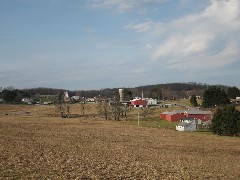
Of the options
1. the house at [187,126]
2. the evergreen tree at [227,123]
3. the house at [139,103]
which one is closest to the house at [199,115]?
the house at [187,126]

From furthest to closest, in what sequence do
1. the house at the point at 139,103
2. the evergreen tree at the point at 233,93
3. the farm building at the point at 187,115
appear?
the evergreen tree at the point at 233,93, the house at the point at 139,103, the farm building at the point at 187,115

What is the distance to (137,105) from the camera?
145750mm

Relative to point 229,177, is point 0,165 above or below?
above

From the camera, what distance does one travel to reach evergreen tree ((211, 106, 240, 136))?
67688 millimetres

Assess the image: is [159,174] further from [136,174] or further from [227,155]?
[227,155]

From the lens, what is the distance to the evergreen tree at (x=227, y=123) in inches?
2665

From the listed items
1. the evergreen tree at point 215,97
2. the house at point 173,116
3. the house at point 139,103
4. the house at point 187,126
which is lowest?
the house at point 187,126

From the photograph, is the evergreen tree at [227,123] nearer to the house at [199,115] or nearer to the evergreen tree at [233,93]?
the house at [199,115]

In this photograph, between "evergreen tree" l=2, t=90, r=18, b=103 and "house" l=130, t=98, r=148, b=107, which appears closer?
"house" l=130, t=98, r=148, b=107

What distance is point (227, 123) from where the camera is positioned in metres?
67.6

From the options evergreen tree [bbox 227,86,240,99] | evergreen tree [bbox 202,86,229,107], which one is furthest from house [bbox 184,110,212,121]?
evergreen tree [bbox 227,86,240,99]

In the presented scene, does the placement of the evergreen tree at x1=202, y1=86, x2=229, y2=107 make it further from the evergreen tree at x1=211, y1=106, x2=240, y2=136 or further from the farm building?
the evergreen tree at x1=211, y1=106, x2=240, y2=136

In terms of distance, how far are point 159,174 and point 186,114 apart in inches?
3150

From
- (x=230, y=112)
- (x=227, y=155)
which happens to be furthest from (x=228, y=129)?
(x=227, y=155)
